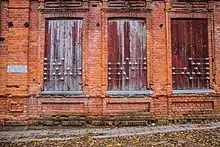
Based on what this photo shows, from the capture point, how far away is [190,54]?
10.6 meters

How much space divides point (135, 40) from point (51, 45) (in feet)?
9.84

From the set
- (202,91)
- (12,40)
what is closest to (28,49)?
(12,40)

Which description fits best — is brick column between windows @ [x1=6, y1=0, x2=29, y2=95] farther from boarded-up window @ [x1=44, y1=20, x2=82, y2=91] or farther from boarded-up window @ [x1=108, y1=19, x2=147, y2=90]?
boarded-up window @ [x1=108, y1=19, x2=147, y2=90]

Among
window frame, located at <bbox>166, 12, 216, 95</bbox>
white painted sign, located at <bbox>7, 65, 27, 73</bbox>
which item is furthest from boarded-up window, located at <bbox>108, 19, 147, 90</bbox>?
white painted sign, located at <bbox>7, 65, 27, 73</bbox>

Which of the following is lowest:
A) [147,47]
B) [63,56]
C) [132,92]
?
[132,92]

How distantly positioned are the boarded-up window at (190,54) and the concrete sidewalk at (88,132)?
5.26 ft

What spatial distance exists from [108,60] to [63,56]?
5.24 ft

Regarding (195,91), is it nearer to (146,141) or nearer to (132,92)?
(132,92)

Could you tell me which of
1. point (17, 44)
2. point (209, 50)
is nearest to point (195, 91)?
point (209, 50)

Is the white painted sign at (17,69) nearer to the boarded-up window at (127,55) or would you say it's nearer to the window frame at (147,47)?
the window frame at (147,47)

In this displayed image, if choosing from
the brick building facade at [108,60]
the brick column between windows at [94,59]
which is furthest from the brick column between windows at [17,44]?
the brick column between windows at [94,59]

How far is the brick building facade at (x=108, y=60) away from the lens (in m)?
10.2

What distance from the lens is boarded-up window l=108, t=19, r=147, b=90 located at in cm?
1038

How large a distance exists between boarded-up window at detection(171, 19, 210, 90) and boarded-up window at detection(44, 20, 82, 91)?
3.43m
